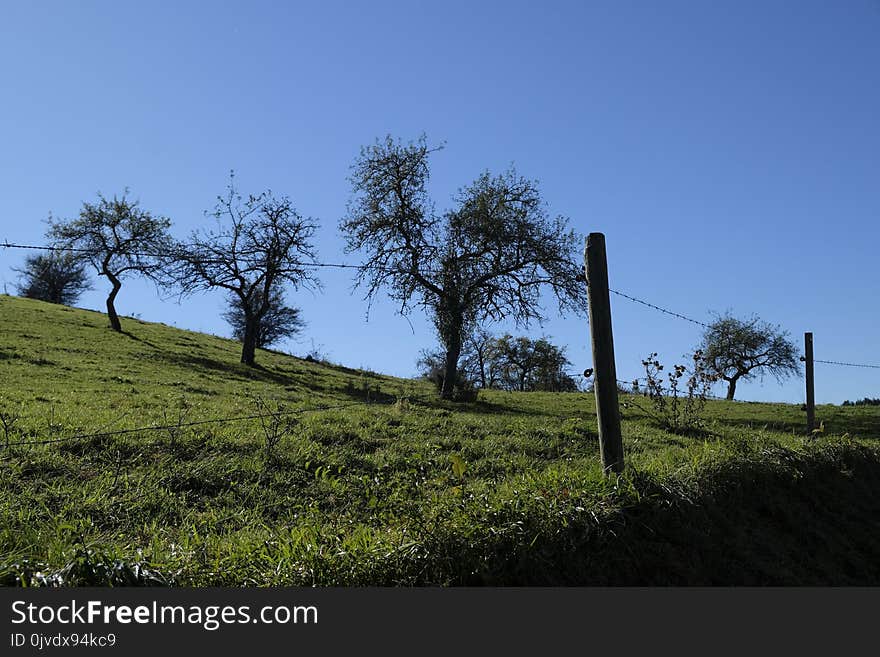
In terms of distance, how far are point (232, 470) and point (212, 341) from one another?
→ 108 ft

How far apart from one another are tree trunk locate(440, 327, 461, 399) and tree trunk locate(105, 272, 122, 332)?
20.2 m

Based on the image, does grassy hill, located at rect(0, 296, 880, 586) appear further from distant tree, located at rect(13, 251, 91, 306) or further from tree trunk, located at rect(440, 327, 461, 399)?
distant tree, located at rect(13, 251, 91, 306)

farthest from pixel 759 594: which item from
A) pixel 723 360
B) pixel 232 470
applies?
pixel 723 360

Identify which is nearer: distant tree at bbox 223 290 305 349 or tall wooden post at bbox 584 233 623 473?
tall wooden post at bbox 584 233 623 473

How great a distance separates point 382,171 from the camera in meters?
27.6

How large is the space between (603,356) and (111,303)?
120 feet

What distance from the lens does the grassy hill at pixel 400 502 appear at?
194 inches

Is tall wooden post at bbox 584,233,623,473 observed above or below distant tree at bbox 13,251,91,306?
below

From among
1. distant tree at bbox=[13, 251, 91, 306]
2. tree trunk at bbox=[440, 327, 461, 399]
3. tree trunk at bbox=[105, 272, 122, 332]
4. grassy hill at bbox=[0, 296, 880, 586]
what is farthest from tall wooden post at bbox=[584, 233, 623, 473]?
distant tree at bbox=[13, 251, 91, 306]

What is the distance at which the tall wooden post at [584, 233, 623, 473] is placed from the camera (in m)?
7.03

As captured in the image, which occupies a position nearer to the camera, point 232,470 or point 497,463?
point 232,470

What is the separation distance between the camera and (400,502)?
734cm

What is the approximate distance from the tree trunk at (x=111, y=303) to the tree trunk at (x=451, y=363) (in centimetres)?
2023

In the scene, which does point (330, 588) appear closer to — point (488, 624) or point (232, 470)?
point (488, 624)
